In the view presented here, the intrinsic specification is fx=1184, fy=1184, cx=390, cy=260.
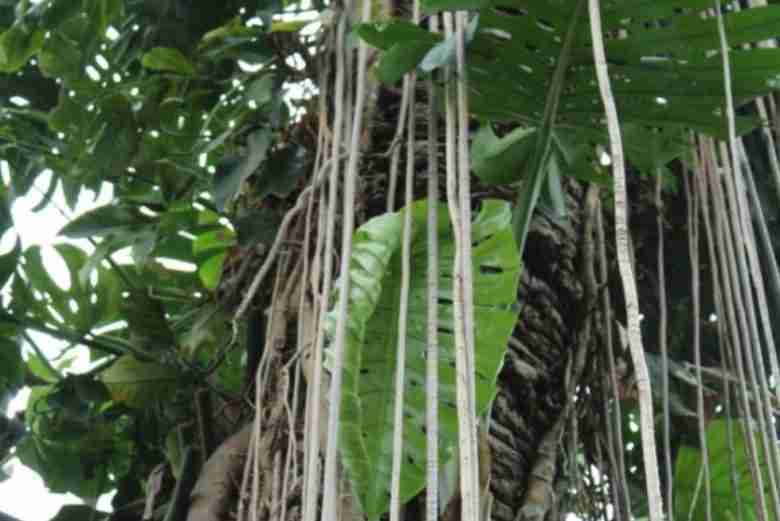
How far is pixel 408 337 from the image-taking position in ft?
3.50

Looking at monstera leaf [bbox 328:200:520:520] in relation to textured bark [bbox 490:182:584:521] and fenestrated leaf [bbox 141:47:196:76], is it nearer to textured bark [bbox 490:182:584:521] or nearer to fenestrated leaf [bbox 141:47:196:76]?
textured bark [bbox 490:182:584:521]

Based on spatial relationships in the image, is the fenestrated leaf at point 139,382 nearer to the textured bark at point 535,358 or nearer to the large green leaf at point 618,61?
the textured bark at point 535,358

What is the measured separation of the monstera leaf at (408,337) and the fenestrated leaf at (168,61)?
27.0 inches

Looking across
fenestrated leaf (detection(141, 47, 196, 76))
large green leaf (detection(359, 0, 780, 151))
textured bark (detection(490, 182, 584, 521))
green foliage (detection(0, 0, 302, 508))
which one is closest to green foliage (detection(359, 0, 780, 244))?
large green leaf (detection(359, 0, 780, 151))

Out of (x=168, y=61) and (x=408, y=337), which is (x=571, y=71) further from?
(x=168, y=61)

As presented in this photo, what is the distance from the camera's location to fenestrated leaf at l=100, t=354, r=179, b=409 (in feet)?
5.03

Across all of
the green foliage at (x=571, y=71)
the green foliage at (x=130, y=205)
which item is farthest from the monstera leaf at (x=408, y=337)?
the green foliage at (x=130, y=205)

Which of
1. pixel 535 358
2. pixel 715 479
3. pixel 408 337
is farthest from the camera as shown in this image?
pixel 715 479

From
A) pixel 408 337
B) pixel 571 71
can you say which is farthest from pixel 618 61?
pixel 408 337

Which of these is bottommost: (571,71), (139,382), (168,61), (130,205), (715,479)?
(715,479)

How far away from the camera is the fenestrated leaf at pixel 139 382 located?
153cm

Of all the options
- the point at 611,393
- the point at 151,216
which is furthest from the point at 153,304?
the point at 611,393

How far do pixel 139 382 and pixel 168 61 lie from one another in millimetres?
437

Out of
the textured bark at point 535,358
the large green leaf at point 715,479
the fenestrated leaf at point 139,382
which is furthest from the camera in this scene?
the fenestrated leaf at point 139,382
